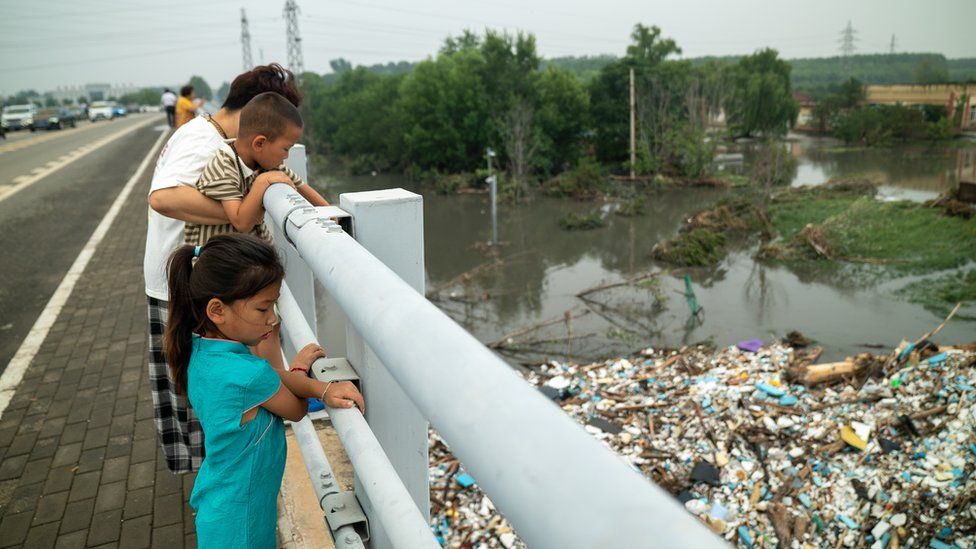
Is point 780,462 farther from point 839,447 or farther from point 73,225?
point 73,225

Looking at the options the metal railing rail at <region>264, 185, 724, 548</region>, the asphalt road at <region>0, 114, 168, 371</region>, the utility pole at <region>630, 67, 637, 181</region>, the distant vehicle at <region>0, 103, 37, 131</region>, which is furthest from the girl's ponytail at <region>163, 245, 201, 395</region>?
the distant vehicle at <region>0, 103, 37, 131</region>

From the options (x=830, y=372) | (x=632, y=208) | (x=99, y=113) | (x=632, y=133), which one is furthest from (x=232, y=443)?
(x=99, y=113)

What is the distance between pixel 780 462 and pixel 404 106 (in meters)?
31.5

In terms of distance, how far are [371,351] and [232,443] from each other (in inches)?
18.7

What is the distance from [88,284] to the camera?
652 centimetres

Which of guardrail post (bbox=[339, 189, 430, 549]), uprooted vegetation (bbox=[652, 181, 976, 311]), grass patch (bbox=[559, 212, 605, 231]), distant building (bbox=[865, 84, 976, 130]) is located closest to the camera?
guardrail post (bbox=[339, 189, 430, 549])

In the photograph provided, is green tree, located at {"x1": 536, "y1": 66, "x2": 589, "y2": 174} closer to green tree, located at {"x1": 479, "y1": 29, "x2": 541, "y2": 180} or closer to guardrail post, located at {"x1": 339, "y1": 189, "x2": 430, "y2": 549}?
green tree, located at {"x1": 479, "y1": 29, "x2": 541, "y2": 180}

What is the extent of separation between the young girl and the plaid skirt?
79cm

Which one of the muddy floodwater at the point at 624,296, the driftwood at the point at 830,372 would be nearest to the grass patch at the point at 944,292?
the muddy floodwater at the point at 624,296

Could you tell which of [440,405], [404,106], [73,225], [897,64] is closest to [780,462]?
[440,405]

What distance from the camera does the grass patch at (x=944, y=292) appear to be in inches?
510

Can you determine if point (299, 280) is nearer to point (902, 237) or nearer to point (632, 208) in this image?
point (902, 237)

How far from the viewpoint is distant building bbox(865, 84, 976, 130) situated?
158 feet

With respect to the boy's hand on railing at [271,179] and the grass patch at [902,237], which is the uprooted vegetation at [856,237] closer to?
the grass patch at [902,237]
